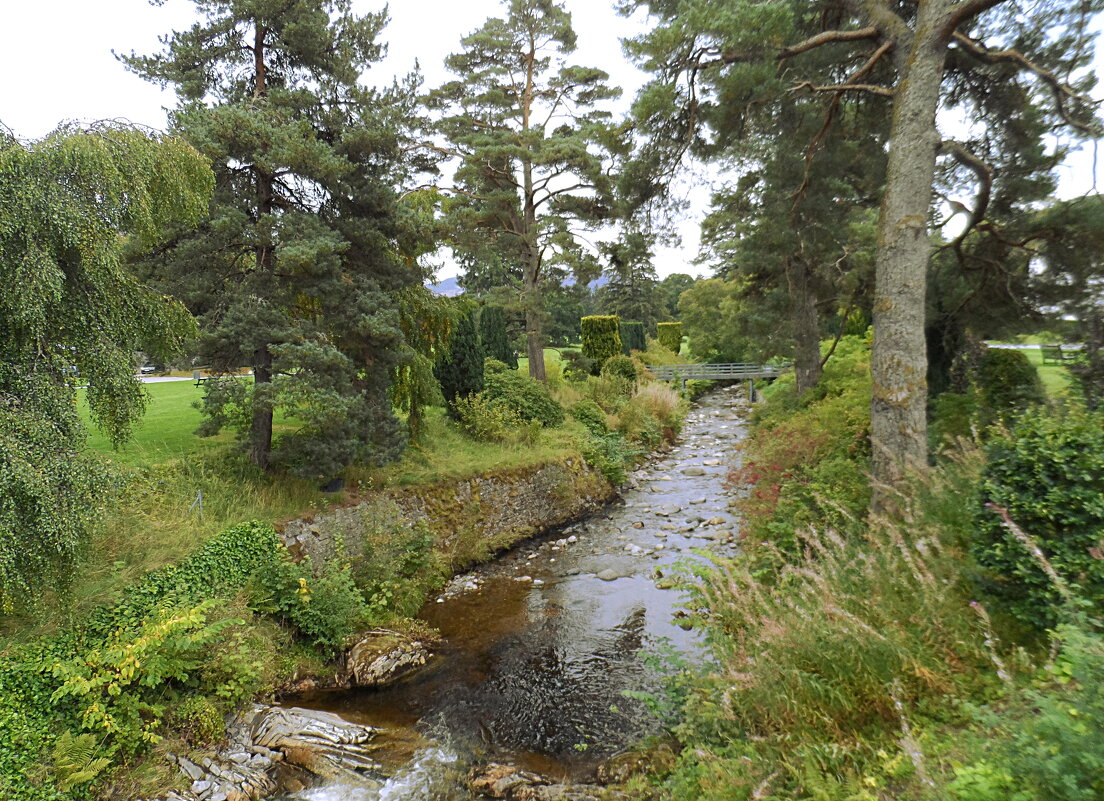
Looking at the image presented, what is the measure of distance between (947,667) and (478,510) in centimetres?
788

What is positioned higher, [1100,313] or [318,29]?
[318,29]

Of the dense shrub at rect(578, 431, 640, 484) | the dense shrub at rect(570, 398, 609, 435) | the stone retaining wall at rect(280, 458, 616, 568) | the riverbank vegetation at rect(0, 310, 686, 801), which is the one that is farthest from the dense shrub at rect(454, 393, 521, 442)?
the dense shrub at rect(570, 398, 609, 435)

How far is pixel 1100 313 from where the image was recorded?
22.0 ft

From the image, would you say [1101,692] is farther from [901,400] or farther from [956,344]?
[956,344]

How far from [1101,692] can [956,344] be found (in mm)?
8746

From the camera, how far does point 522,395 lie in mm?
14648

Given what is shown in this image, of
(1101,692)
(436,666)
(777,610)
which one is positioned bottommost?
(436,666)

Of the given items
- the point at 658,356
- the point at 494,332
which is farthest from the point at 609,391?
the point at 658,356

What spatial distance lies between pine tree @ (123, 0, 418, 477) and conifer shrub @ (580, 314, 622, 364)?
53.5 ft

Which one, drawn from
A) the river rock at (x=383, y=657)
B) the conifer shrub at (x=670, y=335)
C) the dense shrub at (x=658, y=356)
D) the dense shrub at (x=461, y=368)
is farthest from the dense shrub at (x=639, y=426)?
the conifer shrub at (x=670, y=335)

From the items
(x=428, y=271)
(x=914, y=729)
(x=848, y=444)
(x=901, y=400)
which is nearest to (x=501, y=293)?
(x=428, y=271)

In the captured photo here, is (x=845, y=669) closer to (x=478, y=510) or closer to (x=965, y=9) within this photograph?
(x=965, y=9)

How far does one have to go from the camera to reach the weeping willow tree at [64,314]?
4016mm

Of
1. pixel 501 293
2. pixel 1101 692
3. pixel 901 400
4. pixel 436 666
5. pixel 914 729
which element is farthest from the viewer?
pixel 501 293
